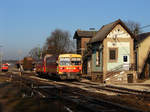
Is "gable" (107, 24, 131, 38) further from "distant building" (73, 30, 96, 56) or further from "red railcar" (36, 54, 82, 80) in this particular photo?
"distant building" (73, 30, 96, 56)

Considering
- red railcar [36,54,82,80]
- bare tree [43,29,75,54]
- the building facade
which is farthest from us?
bare tree [43,29,75,54]

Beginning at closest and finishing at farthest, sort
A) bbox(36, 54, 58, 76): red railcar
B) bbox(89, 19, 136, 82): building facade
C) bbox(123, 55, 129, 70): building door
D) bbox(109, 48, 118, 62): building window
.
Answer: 1. bbox(36, 54, 58, 76): red railcar
2. bbox(89, 19, 136, 82): building facade
3. bbox(109, 48, 118, 62): building window
4. bbox(123, 55, 129, 70): building door

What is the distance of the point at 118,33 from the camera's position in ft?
99.1

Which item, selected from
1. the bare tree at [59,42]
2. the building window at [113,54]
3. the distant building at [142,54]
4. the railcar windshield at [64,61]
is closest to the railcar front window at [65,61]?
the railcar windshield at [64,61]

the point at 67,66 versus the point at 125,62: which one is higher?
the point at 125,62

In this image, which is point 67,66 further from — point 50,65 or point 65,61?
point 50,65

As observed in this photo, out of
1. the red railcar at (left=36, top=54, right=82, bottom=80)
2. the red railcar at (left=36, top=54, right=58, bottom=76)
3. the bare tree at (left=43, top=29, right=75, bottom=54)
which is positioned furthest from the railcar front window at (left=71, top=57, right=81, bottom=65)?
the bare tree at (left=43, top=29, right=75, bottom=54)

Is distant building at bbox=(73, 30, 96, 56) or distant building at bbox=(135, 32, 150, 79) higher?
distant building at bbox=(73, 30, 96, 56)

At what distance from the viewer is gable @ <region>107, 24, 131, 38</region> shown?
29969 millimetres

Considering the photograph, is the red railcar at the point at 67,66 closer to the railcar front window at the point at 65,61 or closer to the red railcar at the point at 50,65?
the railcar front window at the point at 65,61

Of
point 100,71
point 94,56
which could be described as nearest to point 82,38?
point 94,56

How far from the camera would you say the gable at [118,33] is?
2997cm

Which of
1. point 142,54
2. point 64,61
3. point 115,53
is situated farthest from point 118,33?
point 64,61

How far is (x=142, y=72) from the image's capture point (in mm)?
34031
